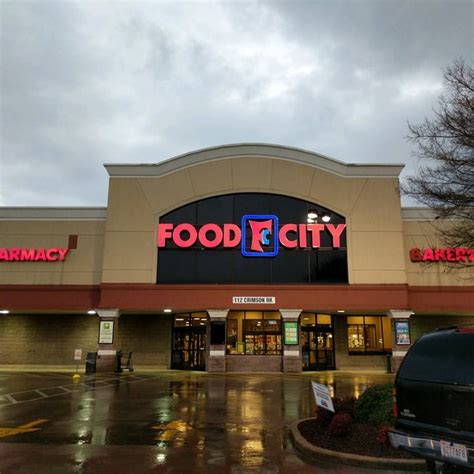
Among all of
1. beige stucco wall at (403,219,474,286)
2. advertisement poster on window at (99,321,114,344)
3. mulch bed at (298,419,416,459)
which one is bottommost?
mulch bed at (298,419,416,459)

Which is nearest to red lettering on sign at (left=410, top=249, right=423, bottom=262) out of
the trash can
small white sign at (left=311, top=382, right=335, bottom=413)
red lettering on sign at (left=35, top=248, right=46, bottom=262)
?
the trash can

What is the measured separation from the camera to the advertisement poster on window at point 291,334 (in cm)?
2488

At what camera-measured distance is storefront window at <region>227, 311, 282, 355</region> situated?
1033 inches

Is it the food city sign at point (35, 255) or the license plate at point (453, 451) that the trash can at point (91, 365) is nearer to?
the food city sign at point (35, 255)

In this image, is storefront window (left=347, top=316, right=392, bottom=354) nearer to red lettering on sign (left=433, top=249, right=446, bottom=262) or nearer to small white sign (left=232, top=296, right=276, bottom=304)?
red lettering on sign (left=433, top=249, right=446, bottom=262)

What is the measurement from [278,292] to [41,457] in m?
18.2

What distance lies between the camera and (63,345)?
1096 inches

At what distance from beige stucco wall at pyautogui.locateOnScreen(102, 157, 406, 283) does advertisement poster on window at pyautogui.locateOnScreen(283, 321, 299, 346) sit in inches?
165

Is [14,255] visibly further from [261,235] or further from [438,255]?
[438,255]

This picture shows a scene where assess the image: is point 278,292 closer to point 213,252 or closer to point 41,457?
point 213,252

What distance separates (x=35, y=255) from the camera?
2673 cm

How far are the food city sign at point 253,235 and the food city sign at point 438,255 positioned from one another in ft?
14.3

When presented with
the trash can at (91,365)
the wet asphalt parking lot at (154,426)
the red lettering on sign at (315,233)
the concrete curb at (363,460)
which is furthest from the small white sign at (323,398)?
the trash can at (91,365)

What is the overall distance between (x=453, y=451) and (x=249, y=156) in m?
22.2
